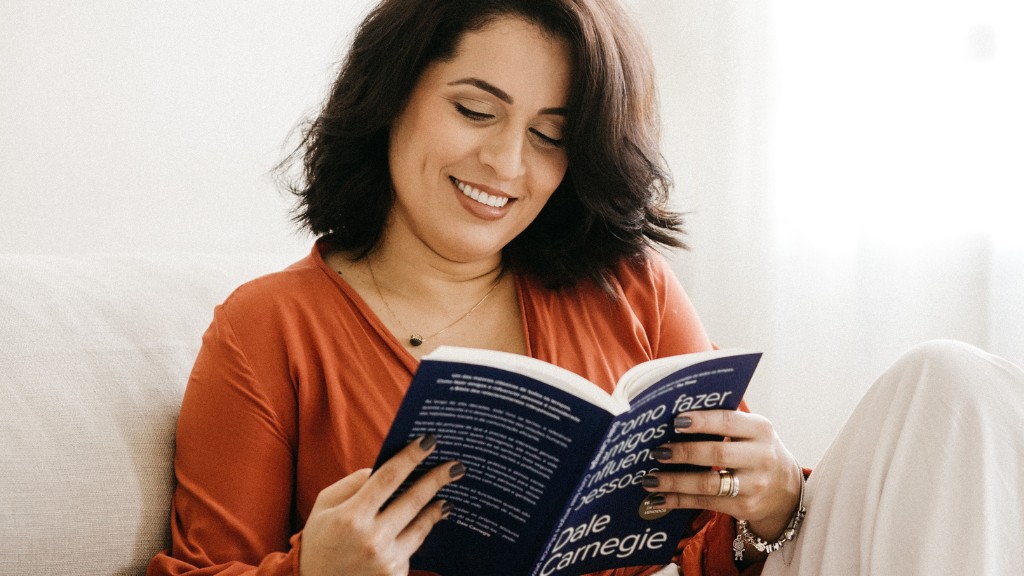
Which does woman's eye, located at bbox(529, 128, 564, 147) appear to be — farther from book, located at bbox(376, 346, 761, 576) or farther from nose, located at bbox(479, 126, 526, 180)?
book, located at bbox(376, 346, 761, 576)

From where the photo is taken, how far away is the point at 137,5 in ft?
5.66

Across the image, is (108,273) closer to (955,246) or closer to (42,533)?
(42,533)

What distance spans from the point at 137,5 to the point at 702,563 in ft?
4.27

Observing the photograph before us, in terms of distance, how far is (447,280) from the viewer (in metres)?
1.40

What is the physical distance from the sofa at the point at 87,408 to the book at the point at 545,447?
1.19ft

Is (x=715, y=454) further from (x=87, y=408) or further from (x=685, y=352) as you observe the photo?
(x=87, y=408)

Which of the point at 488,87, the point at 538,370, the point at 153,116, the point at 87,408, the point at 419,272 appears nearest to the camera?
the point at 538,370

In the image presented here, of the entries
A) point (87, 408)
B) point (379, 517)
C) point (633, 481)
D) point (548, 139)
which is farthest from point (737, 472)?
point (87, 408)

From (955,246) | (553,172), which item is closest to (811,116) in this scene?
(955,246)

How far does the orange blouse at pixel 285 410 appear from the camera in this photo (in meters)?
1.13

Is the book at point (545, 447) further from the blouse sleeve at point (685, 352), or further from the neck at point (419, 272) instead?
the neck at point (419, 272)

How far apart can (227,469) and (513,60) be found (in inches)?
23.6

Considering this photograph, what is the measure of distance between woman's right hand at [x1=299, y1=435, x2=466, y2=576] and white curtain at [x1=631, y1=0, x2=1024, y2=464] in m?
1.77

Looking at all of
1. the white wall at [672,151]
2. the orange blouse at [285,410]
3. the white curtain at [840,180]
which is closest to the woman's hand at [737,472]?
the orange blouse at [285,410]
